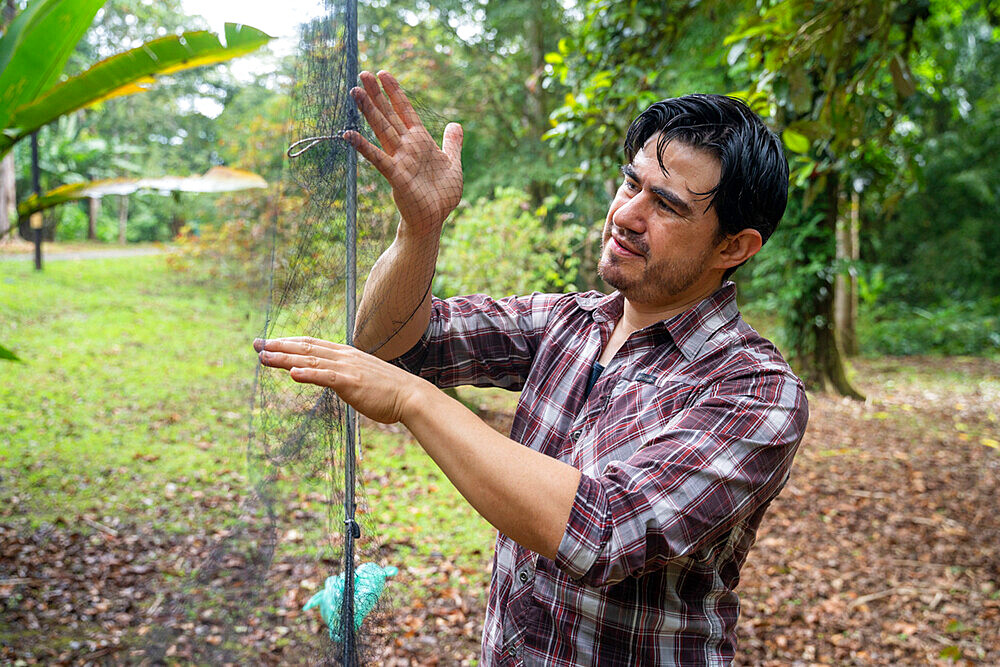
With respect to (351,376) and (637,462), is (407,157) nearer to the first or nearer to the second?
(351,376)

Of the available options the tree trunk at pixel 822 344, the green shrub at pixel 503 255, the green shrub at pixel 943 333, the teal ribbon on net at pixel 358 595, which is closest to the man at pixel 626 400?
the teal ribbon on net at pixel 358 595

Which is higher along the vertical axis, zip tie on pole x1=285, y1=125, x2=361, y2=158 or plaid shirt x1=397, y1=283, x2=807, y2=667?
zip tie on pole x1=285, y1=125, x2=361, y2=158

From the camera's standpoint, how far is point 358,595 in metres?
1.26

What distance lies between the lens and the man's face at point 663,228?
117cm

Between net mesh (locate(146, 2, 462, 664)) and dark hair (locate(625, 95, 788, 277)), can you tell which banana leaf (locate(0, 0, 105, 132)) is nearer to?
net mesh (locate(146, 2, 462, 664))

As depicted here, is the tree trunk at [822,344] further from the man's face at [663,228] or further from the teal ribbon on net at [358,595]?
the teal ribbon on net at [358,595]

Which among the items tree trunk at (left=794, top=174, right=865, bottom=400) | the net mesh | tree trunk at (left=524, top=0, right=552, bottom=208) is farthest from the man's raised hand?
tree trunk at (left=524, top=0, right=552, bottom=208)

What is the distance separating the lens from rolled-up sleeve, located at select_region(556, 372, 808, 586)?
91 cm

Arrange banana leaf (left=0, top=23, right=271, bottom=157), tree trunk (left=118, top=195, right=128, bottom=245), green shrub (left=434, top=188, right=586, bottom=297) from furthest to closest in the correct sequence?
tree trunk (left=118, top=195, right=128, bottom=245) → green shrub (left=434, top=188, right=586, bottom=297) → banana leaf (left=0, top=23, right=271, bottom=157)

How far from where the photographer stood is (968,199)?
11711 millimetres

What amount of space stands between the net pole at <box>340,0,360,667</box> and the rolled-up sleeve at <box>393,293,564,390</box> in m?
0.21

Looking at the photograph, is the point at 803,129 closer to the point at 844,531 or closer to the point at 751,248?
the point at 751,248

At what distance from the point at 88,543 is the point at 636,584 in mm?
3429

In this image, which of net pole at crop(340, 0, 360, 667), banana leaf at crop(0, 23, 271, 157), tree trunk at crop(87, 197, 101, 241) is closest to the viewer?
net pole at crop(340, 0, 360, 667)
